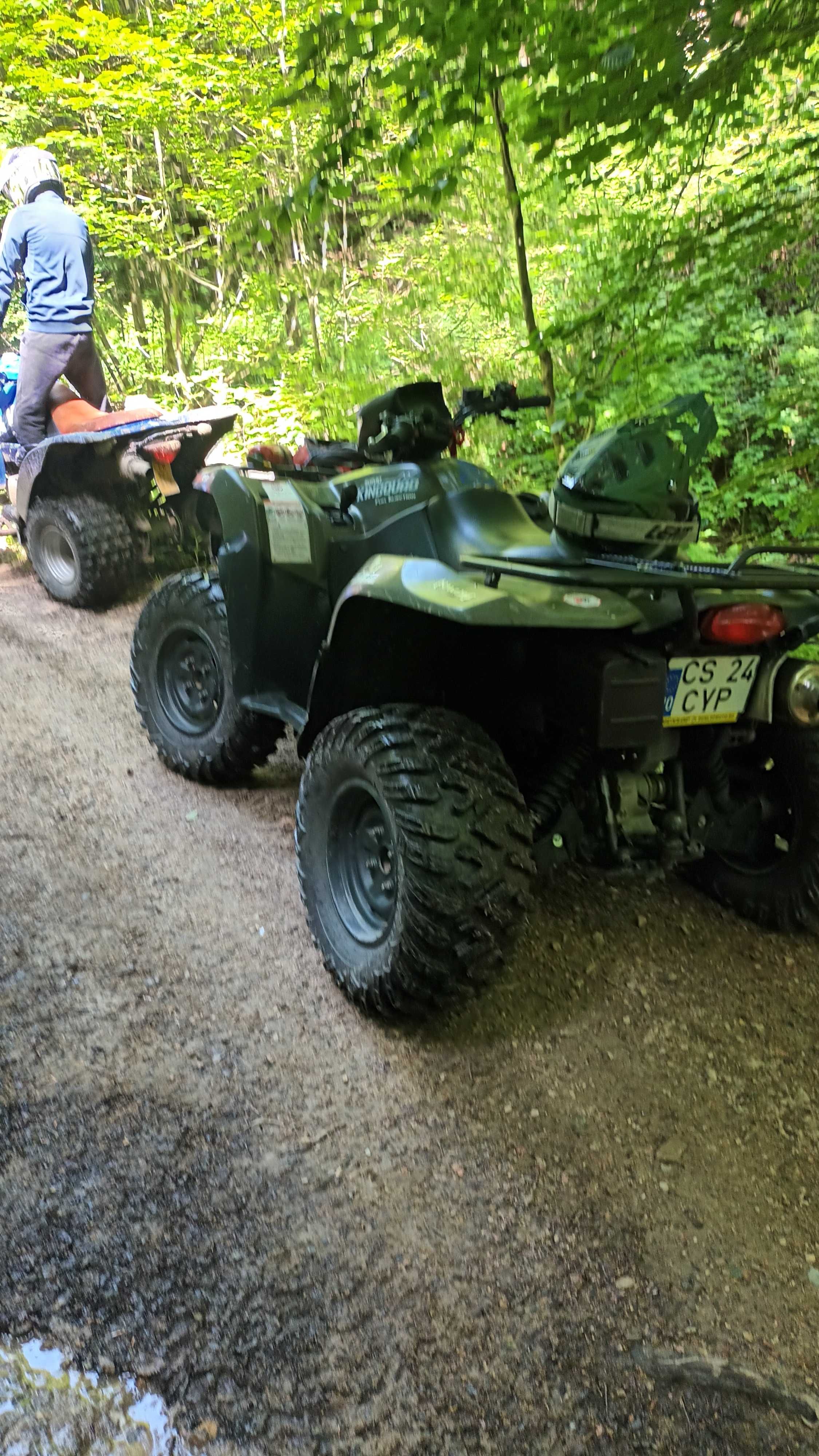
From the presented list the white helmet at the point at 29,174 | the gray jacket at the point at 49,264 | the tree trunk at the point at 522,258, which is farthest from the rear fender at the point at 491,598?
the white helmet at the point at 29,174

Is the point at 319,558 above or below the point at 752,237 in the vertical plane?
below

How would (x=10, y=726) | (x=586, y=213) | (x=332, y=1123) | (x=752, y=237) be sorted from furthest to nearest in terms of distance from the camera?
(x=586, y=213), (x=10, y=726), (x=752, y=237), (x=332, y=1123)

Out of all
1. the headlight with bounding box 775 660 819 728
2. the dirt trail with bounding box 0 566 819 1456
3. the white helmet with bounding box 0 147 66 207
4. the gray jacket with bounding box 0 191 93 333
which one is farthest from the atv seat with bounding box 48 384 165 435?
the headlight with bounding box 775 660 819 728

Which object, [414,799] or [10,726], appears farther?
[10,726]

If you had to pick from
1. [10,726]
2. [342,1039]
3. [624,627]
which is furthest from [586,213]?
[342,1039]

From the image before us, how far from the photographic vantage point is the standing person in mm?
5238

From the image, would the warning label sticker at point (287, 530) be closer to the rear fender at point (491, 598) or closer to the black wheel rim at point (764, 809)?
the rear fender at point (491, 598)

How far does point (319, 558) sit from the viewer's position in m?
2.79

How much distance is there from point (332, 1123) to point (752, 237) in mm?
3501

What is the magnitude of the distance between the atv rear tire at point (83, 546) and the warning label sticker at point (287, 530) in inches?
102

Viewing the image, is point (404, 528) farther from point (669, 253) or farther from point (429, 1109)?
point (669, 253)

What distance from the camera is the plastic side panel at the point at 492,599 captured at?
1.75 m

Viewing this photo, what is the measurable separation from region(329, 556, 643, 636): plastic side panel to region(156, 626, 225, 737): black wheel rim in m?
1.23

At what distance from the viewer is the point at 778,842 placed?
257 cm
